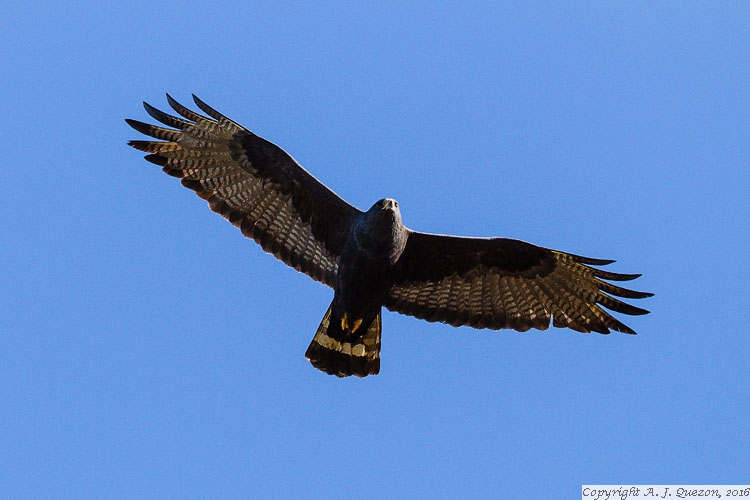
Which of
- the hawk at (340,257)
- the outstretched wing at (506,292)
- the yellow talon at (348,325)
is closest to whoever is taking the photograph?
the yellow talon at (348,325)

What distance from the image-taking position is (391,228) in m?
10.0

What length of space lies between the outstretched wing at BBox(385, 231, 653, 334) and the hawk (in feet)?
0.04

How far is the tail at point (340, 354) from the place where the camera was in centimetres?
1108

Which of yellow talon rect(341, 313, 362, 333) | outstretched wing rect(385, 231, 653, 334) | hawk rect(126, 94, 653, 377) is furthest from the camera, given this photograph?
outstretched wing rect(385, 231, 653, 334)

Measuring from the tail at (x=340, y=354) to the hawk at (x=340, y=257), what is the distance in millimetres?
11

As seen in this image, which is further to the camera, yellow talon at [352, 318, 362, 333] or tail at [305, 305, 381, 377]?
tail at [305, 305, 381, 377]

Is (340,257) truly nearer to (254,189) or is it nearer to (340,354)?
(340,354)

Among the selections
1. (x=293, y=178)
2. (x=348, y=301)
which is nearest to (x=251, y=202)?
(x=293, y=178)

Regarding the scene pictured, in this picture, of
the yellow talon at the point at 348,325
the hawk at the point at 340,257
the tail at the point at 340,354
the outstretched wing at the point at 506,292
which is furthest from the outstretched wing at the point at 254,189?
the outstretched wing at the point at 506,292

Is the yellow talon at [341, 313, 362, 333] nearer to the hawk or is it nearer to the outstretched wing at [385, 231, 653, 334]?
the hawk

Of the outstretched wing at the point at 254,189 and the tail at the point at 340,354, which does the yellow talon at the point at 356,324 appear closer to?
the tail at the point at 340,354

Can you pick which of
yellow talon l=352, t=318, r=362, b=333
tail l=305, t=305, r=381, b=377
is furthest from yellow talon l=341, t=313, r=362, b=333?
tail l=305, t=305, r=381, b=377

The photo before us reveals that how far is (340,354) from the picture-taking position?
11.1 metres

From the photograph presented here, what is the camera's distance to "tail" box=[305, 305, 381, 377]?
36.3ft
